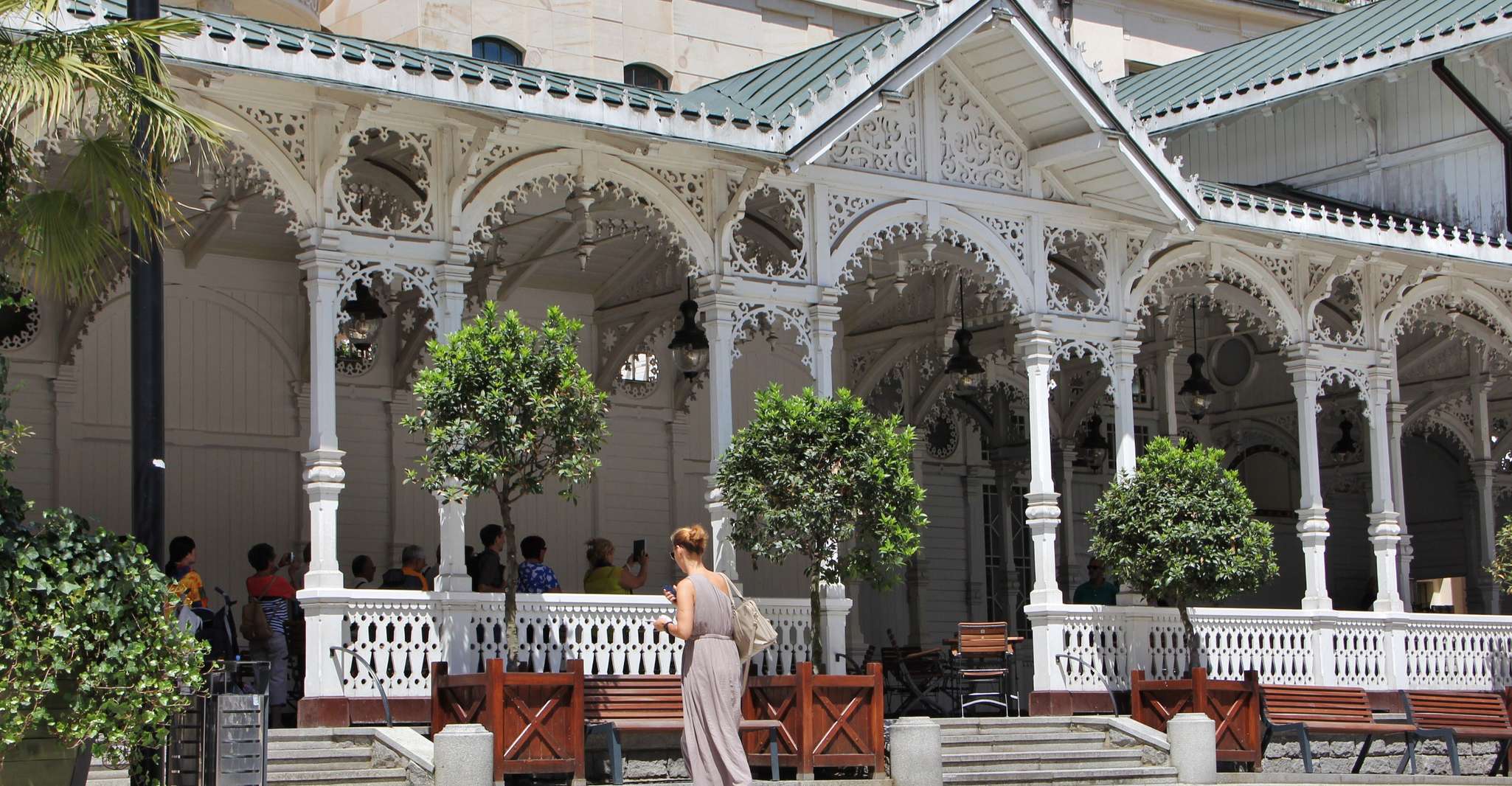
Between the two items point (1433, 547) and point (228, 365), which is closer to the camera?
point (228, 365)

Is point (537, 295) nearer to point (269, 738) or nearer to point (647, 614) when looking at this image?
point (647, 614)

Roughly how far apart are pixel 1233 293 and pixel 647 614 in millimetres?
8108

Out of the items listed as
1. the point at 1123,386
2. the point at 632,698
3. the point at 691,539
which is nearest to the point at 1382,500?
the point at 1123,386

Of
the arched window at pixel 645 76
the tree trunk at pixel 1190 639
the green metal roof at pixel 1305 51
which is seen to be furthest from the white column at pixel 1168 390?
the arched window at pixel 645 76

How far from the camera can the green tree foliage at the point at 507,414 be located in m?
14.3

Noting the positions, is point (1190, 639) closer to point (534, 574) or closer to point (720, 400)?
point (720, 400)

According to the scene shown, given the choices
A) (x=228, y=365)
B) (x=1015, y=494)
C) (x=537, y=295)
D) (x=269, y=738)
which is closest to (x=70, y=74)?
(x=269, y=738)

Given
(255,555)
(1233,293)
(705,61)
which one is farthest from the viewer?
(705,61)

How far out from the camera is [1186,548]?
17.9 meters

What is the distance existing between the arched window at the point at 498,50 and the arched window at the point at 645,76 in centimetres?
154

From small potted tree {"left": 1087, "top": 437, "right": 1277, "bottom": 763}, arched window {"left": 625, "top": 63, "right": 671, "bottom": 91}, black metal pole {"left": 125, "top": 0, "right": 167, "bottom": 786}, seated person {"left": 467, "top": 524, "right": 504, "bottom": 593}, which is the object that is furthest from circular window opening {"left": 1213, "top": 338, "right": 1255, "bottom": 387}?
black metal pole {"left": 125, "top": 0, "right": 167, "bottom": 786}

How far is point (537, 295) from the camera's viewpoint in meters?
21.8

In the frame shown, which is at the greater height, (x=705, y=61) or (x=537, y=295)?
(x=705, y=61)

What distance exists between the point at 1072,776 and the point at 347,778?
572 cm
